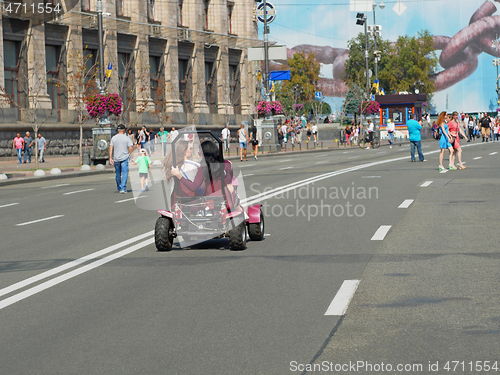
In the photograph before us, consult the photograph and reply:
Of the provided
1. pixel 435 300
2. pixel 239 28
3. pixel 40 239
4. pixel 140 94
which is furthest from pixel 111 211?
pixel 239 28

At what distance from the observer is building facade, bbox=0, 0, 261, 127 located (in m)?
42.8

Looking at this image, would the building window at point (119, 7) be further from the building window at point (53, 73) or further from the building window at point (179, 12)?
the building window at point (53, 73)

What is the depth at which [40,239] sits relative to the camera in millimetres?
11023

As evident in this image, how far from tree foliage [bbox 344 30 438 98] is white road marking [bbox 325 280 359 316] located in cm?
10389

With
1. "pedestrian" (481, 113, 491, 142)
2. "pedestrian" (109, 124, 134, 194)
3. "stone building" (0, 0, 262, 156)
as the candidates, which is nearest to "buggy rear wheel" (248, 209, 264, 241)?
"pedestrian" (109, 124, 134, 194)

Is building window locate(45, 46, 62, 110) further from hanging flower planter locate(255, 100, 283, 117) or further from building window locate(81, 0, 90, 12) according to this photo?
hanging flower planter locate(255, 100, 283, 117)

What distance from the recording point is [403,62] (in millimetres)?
111062

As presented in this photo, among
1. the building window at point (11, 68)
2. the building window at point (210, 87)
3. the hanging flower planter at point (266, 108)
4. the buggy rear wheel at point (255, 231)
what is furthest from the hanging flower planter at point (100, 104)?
the buggy rear wheel at point (255, 231)

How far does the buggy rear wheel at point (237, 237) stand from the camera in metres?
9.04

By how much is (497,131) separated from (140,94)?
A: 25402 millimetres

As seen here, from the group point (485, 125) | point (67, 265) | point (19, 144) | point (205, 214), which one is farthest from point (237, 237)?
point (485, 125)

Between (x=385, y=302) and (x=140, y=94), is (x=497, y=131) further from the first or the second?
(x=385, y=302)

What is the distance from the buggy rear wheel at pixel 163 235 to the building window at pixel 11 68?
3534cm

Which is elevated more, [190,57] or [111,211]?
[190,57]
